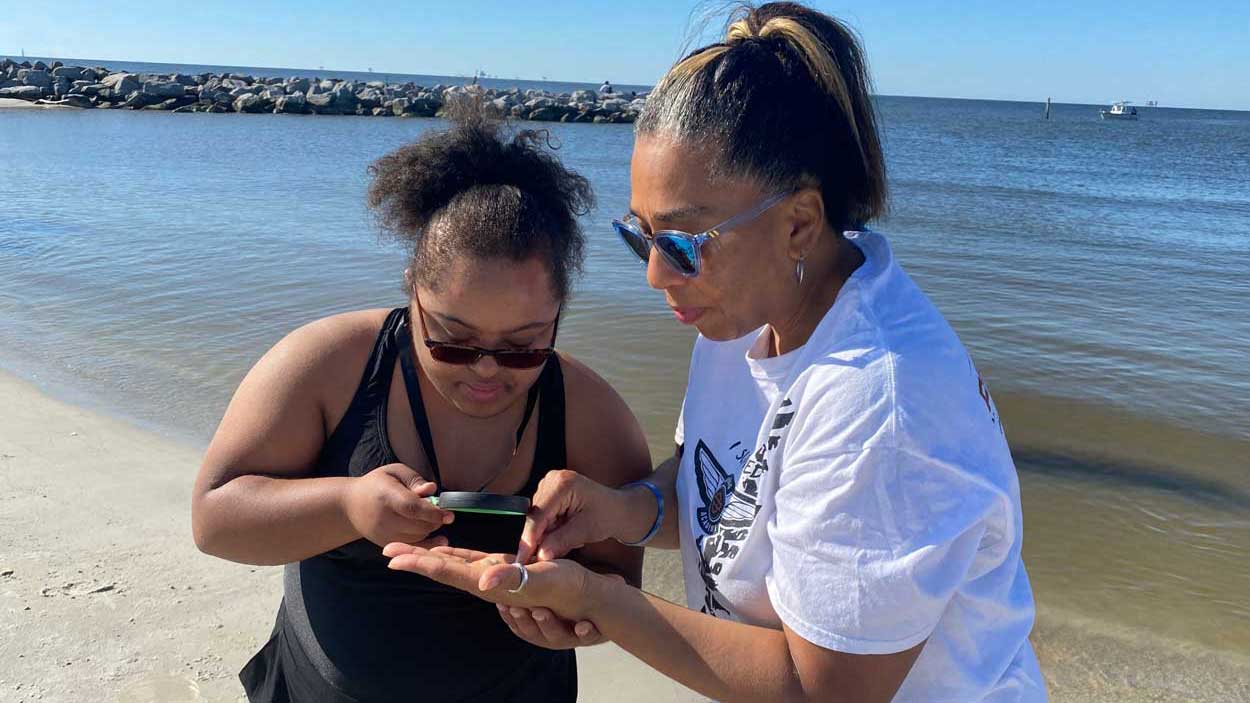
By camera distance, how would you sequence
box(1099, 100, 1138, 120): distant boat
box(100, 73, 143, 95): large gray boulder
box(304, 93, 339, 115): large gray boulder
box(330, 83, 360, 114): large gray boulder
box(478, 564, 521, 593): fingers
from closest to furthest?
1. box(478, 564, 521, 593): fingers
2. box(100, 73, 143, 95): large gray boulder
3. box(304, 93, 339, 115): large gray boulder
4. box(330, 83, 360, 114): large gray boulder
5. box(1099, 100, 1138, 120): distant boat

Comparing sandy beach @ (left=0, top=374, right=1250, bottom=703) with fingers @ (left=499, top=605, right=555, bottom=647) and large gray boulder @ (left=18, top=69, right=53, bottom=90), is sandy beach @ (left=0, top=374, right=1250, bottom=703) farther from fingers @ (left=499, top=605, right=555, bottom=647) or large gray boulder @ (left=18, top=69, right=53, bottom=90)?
large gray boulder @ (left=18, top=69, right=53, bottom=90)

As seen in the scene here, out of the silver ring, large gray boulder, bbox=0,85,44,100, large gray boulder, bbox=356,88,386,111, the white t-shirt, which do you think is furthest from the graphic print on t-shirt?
large gray boulder, bbox=0,85,44,100

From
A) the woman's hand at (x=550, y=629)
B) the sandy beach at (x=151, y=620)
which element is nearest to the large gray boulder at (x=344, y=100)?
the sandy beach at (x=151, y=620)

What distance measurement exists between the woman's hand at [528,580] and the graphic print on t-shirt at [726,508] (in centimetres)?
23

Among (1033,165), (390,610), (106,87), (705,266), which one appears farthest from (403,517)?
(106,87)

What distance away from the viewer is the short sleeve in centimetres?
140

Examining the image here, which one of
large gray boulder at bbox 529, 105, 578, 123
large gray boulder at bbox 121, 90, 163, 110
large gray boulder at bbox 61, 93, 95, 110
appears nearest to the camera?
large gray boulder at bbox 61, 93, 95, 110

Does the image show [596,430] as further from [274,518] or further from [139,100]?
[139,100]

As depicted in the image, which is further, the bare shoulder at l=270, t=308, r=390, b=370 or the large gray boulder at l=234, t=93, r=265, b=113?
the large gray boulder at l=234, t=93, r=265, b=113

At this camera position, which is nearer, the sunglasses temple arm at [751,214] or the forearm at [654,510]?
the sunglasses temple arm at [751,214]

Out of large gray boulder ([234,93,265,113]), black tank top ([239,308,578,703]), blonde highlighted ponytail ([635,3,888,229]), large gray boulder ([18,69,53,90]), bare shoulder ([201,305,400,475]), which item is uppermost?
large gray boulder ([18,69,53,90])

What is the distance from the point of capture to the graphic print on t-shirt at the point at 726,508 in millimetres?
1668

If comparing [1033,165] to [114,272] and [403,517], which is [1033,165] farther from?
[403,517]

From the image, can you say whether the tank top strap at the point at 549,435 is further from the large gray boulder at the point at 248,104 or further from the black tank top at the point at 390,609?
the large gray boulder at the point at 248,104
